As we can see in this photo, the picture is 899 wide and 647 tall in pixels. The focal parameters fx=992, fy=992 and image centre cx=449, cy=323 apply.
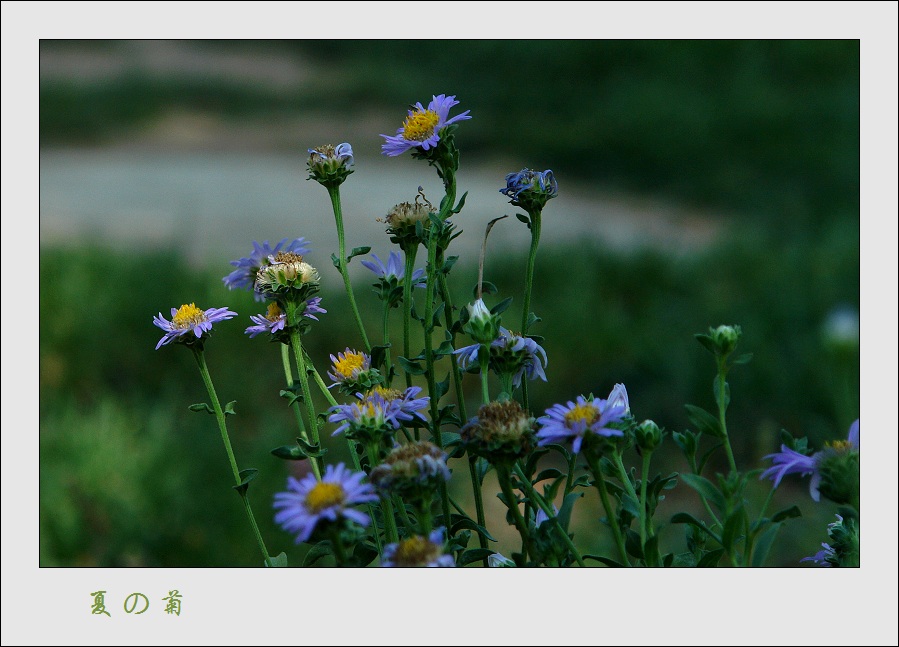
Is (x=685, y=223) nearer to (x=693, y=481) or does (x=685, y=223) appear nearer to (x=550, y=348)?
(x=550, y=348)

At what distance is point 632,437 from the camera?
1.97 ft

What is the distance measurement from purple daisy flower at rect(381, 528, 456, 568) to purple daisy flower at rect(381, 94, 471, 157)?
0.26 meters

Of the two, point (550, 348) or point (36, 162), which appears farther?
point (550, 348)

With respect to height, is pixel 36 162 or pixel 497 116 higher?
pixel 497 116

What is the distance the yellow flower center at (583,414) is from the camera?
21.1 inches

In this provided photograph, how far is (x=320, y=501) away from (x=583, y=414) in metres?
0.15

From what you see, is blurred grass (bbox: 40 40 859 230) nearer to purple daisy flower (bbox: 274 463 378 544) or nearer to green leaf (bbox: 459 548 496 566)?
green leaf (bbox: 459 548 496 566)

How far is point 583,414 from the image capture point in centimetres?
54

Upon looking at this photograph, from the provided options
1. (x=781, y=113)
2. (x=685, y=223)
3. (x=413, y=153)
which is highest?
(x=781, y=113)

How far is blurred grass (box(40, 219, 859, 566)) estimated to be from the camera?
1620 mm

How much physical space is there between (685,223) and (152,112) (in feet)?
7.05

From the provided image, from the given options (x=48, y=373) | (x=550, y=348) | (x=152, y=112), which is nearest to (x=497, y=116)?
(x=152, y=112)

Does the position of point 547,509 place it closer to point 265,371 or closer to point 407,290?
point 407,290

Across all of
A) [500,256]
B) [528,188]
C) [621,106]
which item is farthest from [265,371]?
[621,106]
